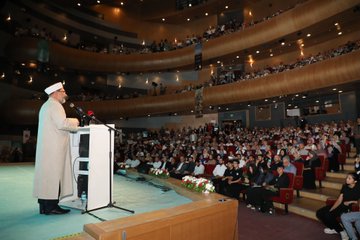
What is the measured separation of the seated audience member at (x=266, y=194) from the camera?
605cm

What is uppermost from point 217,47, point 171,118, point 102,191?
point 217,47

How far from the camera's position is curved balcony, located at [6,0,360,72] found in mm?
12589

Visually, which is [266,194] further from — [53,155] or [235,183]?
[53,155]

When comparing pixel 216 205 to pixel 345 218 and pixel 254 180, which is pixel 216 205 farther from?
pixel 254 180

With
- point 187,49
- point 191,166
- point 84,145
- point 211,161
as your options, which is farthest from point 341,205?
point 187,49

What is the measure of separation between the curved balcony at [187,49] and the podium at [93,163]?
12.0 meters

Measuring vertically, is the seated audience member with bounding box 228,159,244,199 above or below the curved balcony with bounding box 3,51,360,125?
below

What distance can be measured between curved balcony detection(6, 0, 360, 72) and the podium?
12.0m

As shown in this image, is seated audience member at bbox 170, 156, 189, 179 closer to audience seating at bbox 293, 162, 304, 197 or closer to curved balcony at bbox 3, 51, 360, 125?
audience seating at bbox 293, 162, 304, 197

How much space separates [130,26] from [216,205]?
2330cm

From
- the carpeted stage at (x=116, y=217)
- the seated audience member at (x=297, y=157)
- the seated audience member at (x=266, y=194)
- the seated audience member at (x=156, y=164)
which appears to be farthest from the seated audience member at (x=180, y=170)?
the seated audience member at (x=297, y=157)

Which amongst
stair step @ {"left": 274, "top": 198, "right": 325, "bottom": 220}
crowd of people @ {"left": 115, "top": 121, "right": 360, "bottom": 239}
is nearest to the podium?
crowd of people @ {"left": 115, "top": 121, "right": 360, "bottom": 239}

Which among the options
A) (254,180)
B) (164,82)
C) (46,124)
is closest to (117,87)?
(164,82)

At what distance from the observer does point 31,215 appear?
3.16 metres
